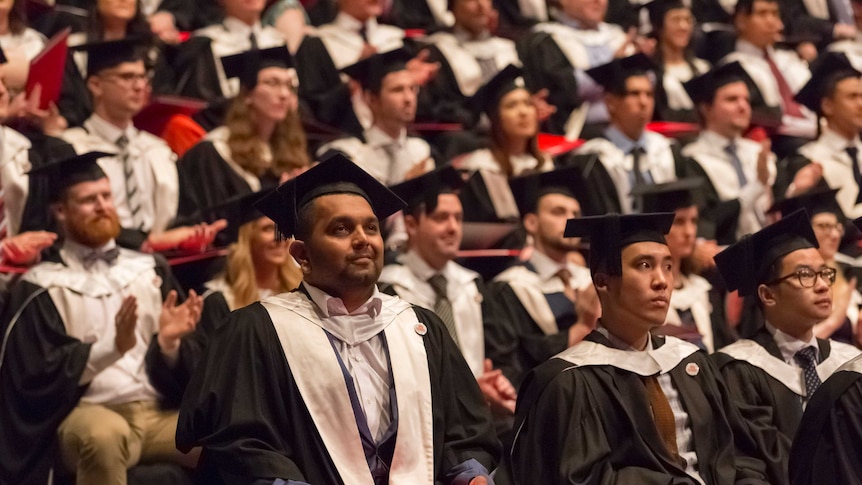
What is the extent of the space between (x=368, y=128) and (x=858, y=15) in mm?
5311

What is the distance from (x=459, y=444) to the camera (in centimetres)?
441

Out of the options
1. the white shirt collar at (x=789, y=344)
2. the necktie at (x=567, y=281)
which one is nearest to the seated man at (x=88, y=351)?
the necktie at (x=567, y=281)

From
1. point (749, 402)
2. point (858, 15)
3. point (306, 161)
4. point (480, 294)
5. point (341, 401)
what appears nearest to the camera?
point (341, 401)

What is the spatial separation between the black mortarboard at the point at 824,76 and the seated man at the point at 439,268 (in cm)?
354

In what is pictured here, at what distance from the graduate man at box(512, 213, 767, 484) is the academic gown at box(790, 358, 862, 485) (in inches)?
7.2

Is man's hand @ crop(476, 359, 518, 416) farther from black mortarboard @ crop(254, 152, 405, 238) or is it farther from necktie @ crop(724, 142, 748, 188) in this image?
necktie @ crop(724, 142, 748, 188)

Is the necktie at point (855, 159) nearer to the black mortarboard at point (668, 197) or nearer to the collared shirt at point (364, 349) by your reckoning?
the black mortarboard at point (668, 197)

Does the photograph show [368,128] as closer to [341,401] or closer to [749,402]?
[749,402]

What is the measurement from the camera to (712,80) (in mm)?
9523

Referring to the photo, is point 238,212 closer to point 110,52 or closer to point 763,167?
point 110,52

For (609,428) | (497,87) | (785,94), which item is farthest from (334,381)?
(785,94)

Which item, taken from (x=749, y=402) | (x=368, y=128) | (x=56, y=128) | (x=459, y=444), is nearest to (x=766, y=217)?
(x=368, y=128)

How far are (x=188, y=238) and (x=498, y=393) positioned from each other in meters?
1.76

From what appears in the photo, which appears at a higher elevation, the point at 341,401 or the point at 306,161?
the point at 306,161
